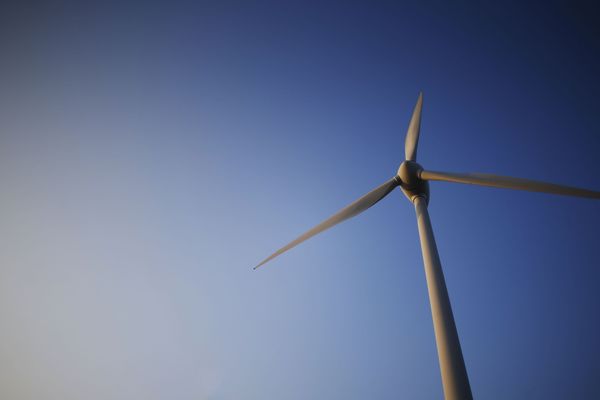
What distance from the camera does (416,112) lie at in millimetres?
14695

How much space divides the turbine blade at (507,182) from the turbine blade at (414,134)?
7.24ft

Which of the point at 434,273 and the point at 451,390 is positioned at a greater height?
the point at 434,273

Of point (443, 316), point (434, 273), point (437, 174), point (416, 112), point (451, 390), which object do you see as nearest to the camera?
point (451, 390)

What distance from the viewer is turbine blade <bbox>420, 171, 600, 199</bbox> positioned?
26.9 ft

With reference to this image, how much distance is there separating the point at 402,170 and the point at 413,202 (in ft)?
4.38

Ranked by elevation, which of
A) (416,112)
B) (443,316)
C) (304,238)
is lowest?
(443,316)

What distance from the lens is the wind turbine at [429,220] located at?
6988 mm

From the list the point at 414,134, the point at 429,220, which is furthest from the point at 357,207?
the point at 414,134

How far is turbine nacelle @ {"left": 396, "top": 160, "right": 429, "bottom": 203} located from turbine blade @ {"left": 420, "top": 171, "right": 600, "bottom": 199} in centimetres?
23

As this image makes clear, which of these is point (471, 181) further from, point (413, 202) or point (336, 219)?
point (336, 219)

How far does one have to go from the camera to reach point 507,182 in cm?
975

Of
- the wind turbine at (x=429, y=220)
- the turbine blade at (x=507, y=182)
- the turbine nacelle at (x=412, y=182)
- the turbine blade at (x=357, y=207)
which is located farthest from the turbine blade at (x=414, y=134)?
the turbine blade at (x=357, y=207)

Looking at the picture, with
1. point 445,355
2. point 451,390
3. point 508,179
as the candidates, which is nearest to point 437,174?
point 508,179

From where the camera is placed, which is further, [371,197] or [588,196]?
[371,197]
